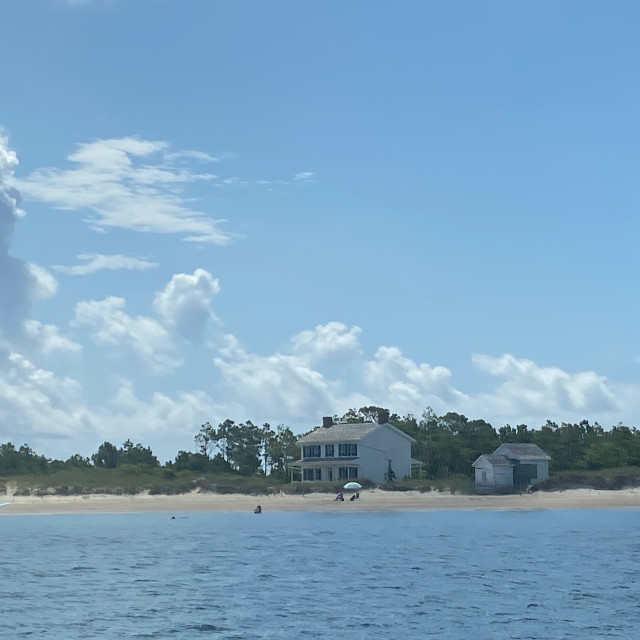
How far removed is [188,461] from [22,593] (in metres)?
74.2

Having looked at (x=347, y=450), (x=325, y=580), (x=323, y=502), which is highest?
(x=347, y=450)

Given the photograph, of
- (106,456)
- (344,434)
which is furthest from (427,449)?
(106,456)

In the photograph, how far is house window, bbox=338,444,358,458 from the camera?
333 ft

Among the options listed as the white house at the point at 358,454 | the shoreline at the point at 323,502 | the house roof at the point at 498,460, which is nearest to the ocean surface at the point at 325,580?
the shoreline at the point at 323,502

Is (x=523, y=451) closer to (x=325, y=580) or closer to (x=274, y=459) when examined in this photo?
(x=274, y=459)

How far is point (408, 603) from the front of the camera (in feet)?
120

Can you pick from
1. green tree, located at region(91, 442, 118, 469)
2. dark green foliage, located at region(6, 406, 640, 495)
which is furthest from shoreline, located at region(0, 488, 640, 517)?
green tree, located at region(91, 442, 118, 469)

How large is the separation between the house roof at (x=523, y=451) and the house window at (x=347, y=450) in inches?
558

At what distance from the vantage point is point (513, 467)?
97.8 m

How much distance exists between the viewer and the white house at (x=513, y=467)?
9712 cm

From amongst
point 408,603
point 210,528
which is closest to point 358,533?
point 210,528

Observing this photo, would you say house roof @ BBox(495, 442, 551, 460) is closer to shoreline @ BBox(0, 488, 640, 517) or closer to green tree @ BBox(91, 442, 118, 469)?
shoreline @ BBox(0, 488, 640, 517)

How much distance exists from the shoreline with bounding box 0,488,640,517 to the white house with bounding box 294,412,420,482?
375 inches

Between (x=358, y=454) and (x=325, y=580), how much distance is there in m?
57.8
